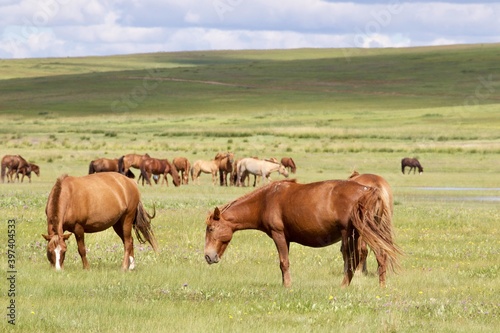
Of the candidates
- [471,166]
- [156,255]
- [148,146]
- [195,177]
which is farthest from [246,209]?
[148,146]

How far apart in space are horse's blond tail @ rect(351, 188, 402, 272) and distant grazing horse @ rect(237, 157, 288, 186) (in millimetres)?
30446

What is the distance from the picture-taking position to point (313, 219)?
40.5ft

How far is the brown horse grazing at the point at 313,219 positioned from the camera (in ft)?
39.7

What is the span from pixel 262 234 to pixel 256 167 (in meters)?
23.1

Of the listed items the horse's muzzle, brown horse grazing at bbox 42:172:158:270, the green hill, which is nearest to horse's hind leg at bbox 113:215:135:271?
brown horse grazing at bbox 42:172:158:270

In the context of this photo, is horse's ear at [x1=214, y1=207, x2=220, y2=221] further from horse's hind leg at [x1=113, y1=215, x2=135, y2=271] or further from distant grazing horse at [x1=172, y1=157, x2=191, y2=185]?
distant grazing horse at [x1=172, y1=157, x2=191, y2=185]

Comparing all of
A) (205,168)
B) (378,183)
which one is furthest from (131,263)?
(205,168)

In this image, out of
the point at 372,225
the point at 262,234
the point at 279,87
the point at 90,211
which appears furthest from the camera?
the point at 279,87

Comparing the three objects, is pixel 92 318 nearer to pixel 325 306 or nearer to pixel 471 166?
pixel 325 306

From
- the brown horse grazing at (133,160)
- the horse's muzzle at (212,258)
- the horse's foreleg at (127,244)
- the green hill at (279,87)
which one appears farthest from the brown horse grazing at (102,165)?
the green hill at (279,87)

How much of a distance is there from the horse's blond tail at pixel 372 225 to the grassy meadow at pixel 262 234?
0.61m

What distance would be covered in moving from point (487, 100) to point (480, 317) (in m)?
114

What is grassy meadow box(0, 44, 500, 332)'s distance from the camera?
1009 cm

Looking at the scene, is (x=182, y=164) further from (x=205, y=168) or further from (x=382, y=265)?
(x=382, y=265)
